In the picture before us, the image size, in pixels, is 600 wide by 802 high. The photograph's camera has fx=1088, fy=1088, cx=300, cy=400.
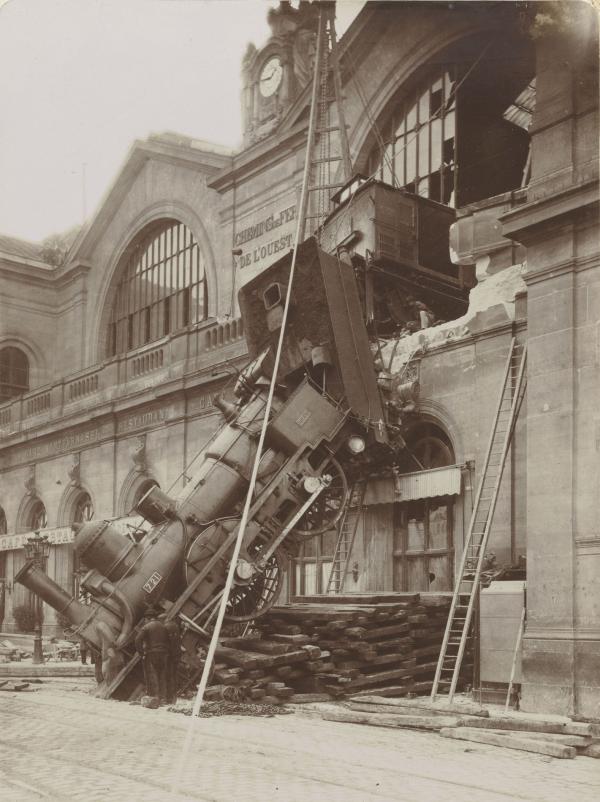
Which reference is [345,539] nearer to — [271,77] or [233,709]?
[233,709]

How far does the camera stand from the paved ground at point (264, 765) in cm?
892

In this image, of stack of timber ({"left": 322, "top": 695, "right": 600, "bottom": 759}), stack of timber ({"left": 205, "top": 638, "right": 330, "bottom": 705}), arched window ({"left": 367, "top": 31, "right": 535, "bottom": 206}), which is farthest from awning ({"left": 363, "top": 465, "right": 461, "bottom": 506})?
arched window ({"left": 367, "top": 31, "right": 535, "bottom": 206})

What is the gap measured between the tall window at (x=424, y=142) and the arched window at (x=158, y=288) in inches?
337

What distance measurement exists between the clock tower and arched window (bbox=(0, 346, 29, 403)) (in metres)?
15.1

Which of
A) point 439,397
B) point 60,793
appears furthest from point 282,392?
point 60,793

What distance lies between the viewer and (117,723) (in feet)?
44.2

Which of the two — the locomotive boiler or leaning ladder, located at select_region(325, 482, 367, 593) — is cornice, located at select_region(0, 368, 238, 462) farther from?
the locomotive boiler

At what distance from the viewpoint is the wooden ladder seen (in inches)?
939

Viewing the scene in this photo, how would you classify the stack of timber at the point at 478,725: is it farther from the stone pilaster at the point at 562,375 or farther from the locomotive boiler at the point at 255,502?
the locomotive boiler at the point at 255,502

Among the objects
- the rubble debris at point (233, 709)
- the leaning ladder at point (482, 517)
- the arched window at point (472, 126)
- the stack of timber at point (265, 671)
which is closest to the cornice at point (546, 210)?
the leaning ladder at point (482, 517)

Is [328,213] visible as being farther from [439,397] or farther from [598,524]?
[598,524]

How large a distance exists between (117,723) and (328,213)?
13.4 m

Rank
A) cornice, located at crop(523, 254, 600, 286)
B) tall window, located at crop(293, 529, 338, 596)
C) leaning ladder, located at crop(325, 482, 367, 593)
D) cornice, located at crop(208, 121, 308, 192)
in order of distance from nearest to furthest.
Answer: cornice, located at crop(523, 254, 600, 286) < leaning ladder, located at crop(325, 482, 367, 593) < tall window, located at crop(293, 529, 338, 596) < cornice, located at crop(208, 121, 308, 192)

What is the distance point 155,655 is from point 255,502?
285 centimetres
